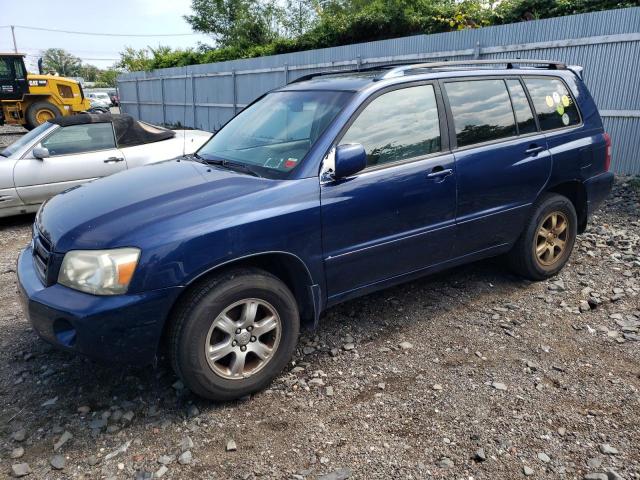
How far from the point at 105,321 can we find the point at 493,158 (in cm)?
291

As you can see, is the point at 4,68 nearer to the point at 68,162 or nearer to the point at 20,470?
the point at 68,162

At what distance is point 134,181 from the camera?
3.46 metres

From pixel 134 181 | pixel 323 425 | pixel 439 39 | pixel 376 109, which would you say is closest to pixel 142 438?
pixel 323 425

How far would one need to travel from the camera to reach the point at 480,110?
3.94 m

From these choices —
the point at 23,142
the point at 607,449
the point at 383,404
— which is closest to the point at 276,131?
the point at 383,404

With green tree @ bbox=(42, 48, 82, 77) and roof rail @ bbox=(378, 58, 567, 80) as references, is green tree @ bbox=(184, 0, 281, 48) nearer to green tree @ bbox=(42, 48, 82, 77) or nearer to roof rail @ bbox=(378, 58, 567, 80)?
roof rail @ bbox=(378, 58, 567, 80)

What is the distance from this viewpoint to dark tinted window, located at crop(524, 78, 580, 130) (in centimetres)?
431

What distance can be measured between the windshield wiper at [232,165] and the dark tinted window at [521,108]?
7.35 feet

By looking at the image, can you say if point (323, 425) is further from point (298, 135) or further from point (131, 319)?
point (298, 135)

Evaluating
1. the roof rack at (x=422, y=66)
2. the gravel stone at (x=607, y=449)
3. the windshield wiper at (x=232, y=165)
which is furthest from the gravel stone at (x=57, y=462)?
the roof rack at (x=422, y=66)

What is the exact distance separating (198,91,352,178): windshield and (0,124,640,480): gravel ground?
1.34 m

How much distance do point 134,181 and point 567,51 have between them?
7074mm

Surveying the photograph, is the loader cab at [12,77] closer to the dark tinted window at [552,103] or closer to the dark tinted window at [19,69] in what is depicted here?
the dark tinted window at [19,69]

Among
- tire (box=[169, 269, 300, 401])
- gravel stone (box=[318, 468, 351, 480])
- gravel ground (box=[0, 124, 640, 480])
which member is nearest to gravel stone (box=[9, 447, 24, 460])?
gravel ground (box=[0, 124, 640, 480])
